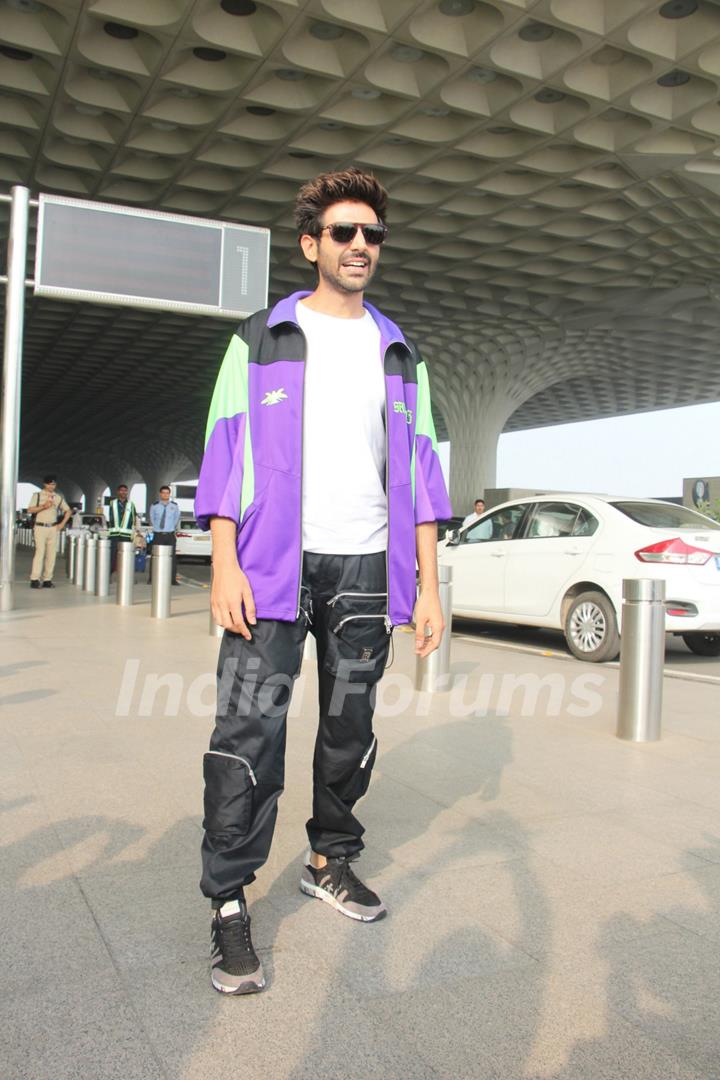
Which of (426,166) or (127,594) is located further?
(426,166)

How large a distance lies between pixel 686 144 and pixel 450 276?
9.42 metres

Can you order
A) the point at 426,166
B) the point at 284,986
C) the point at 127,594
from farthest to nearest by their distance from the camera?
1. the point at 426,166
2. the point at 127,594
3. the point at 284,986

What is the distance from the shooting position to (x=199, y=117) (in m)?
15.9

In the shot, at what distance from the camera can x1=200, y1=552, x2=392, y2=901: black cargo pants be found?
2303mm

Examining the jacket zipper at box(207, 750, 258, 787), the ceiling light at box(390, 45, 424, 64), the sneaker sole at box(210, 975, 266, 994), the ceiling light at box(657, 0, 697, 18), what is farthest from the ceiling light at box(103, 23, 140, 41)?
the sneaker sole at box(210, 975, 266, 994)

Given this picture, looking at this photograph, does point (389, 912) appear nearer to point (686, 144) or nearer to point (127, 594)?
point (127, 594)

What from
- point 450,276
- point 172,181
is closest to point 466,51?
point 172,181

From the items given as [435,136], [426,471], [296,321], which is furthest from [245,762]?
[435,136]

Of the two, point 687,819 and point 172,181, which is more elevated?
point 172,181

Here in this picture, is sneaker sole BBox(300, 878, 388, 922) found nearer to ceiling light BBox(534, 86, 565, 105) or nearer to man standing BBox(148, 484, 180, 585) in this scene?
man standing BBox(148, 484, 180, 585)

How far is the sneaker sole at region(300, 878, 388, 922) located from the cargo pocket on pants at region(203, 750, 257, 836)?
1.53 feet

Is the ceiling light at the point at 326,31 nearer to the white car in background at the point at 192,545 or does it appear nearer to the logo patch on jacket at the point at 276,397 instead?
the logo patch on jacket at the point at 276,397

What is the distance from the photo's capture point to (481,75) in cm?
1451

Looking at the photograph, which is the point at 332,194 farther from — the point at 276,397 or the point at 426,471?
the point at 426,471
